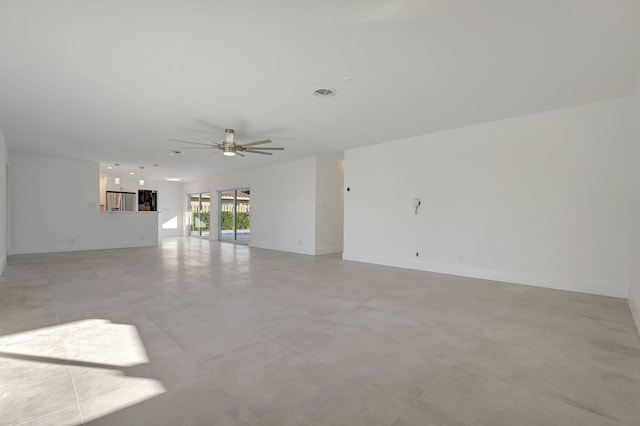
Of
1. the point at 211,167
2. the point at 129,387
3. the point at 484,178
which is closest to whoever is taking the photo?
the point at 129,387

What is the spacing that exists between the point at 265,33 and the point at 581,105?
14.9 feet

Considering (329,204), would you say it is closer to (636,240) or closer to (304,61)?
(304,61)

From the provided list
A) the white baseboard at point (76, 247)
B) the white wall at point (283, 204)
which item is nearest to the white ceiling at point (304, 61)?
the white wall at point (283, 204)

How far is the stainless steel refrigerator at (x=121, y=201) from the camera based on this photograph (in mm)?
11484

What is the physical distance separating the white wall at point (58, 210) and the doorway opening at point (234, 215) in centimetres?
328

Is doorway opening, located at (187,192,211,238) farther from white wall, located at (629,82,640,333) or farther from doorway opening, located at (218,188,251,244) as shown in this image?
white wall, located at (629,82,640,333)

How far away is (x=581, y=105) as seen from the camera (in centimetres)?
431

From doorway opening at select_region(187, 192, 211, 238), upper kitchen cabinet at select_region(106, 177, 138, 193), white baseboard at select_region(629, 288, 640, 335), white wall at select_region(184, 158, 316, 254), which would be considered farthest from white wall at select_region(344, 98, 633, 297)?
upper kitchen cabinet at select_region(106, 177, 138, 193)

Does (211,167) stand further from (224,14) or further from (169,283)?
(224,14)

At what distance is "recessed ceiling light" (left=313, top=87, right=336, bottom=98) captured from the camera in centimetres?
377

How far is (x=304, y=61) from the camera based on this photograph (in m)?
3.09

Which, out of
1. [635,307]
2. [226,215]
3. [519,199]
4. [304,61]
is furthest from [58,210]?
[635,307]

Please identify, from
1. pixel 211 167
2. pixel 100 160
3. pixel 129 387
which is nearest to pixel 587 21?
pixel 129 387

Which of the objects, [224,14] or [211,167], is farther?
[211,167]
